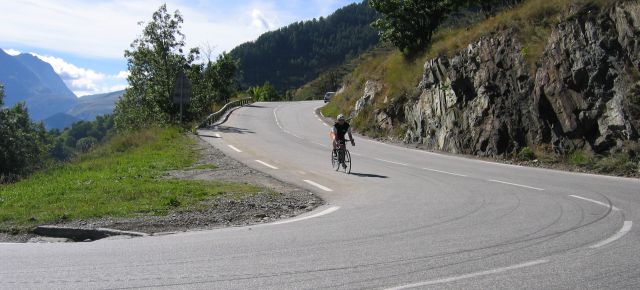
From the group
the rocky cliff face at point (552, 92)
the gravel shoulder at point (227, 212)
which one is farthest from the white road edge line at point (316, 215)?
Answer: the rocky cliff face at point (552, 92)

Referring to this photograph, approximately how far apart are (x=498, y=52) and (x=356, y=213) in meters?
16.1

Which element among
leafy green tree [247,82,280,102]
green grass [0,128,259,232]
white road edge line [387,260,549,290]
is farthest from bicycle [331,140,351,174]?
leafy green tree [247,82,280,102]

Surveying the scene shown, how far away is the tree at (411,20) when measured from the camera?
35.5 m

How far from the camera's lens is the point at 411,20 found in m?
36.4

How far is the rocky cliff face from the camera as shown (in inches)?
682

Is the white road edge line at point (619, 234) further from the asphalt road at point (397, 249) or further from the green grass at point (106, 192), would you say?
the green grass at point (106, 192)

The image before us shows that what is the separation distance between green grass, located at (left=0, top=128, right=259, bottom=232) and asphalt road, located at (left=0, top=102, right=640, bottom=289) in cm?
200

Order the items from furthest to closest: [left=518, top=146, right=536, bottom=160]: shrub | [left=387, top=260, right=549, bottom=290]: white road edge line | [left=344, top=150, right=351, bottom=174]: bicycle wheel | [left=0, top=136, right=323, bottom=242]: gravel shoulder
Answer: [left=518, top=146, right=536, bottom=160]: shrub → [left=344, top=150, right=351, bottom=174]: bicycle wheel → [left=0, top=136, right=323, bottom=242]: gravel shoulder → [left=387, top=260, right=549, bottom=290]: white road edge line

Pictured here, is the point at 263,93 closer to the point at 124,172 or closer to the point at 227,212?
the point at 124,172

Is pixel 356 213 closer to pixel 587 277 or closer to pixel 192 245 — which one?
pixel 192 245

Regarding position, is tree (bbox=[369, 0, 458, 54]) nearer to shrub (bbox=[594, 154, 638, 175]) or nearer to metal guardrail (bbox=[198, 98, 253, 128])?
metal guardrail (bbox=[198, 98, 253, 128])

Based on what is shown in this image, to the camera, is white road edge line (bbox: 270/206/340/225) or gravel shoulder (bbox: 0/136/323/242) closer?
gravel shoulder (bbox: 0/136/323/242)

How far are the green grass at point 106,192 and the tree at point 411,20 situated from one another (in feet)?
69.6

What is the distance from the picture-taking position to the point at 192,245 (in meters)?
6.85
